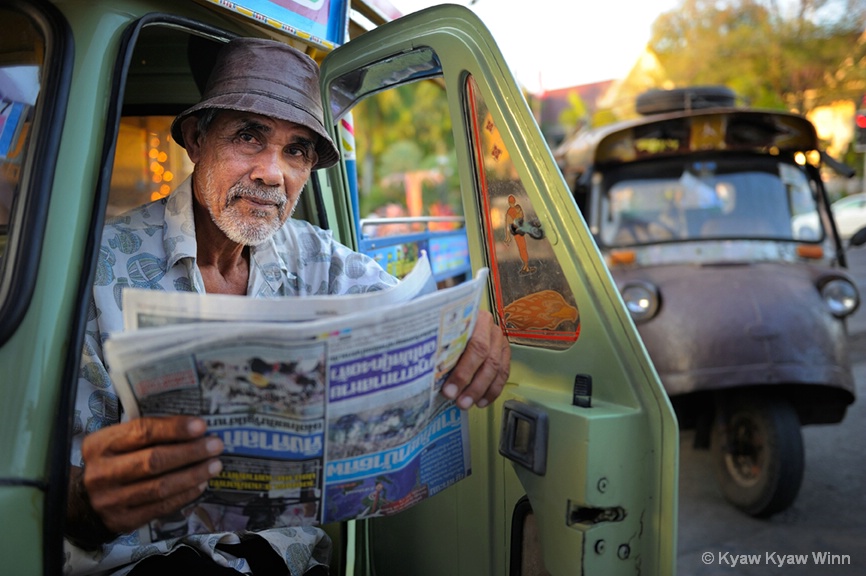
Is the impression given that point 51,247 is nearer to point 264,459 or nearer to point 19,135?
point 19,135

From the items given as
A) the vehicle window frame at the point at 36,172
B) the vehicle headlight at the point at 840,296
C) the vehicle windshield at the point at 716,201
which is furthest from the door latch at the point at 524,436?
the vehicle windshield at the point at 716,201

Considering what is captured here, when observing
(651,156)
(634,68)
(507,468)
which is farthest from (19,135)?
(634,68)

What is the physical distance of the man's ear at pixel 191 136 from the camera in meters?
1.80

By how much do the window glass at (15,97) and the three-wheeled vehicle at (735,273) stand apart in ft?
10.6

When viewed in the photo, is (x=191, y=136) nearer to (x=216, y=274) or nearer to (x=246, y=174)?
(x=246, y=174)

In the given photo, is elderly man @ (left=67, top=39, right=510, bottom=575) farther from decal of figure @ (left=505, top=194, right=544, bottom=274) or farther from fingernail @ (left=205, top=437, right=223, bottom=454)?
decal of figure @ (left=505, top=194, right=544, bottom=274)

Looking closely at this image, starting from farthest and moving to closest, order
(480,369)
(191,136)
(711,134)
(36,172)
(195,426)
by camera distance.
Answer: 1. (711,134)
2. (191,136)
3. (480,369)
4. (36,172)
5. (195,426)

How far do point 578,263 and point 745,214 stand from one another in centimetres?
362

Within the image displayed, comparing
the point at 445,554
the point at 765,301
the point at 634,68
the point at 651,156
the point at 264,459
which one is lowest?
the point at 445,554

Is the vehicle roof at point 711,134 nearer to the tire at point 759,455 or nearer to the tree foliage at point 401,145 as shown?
the tire at point 759,455

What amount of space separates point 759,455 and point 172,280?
3300mm

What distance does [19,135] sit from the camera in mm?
1265

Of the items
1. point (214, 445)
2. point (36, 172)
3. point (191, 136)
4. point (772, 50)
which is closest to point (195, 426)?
point (214, 445)

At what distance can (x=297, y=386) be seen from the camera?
1.06 metres
